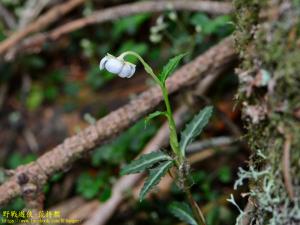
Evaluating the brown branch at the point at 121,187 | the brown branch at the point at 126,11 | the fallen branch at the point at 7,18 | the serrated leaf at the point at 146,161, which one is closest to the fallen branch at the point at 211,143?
the brown branch at the point at 121,187

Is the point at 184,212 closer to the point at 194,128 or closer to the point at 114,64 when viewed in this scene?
the point at 194,128

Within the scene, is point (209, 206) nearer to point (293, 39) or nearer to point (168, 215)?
point (168, 215)

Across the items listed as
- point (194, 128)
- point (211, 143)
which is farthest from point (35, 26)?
point (194, 128)

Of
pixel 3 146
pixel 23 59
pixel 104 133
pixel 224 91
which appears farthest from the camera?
pixel 23 59

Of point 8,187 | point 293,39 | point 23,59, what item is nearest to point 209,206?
point 8,187

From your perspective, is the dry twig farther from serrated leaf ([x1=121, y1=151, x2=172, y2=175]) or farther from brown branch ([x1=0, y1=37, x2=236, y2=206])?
brown branch ([x1=0, y1=37, x2=236, y2=206])

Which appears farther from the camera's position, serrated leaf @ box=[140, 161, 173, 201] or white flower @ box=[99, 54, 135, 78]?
serrated leaf @ box=[140, 161, 173, 201]

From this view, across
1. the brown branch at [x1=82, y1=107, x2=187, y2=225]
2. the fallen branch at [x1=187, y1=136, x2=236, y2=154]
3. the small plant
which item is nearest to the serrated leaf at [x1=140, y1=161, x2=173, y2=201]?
the small plant
